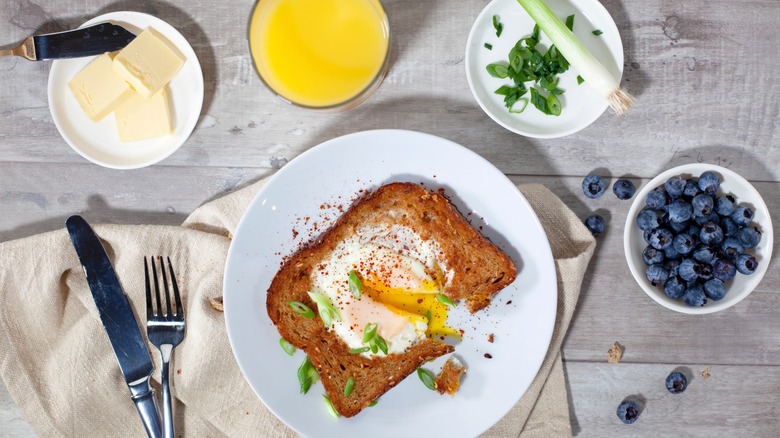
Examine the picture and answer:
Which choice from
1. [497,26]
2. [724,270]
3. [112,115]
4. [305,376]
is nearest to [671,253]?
[724,270]

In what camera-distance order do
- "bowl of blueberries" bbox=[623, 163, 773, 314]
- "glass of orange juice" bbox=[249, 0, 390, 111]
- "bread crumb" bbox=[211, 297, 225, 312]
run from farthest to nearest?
"bread crumb" bbox=[211, 297, 225, 312], "bowl of blueberries" bbox=[623, 163, 773, 314], "glass of orange juice" bbox=[249, 0, 390, 111]

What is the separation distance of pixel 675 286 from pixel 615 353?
322 mm

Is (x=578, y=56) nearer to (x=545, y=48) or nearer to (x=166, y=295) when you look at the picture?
(x=545, y=48)

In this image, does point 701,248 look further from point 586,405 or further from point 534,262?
point 586,405

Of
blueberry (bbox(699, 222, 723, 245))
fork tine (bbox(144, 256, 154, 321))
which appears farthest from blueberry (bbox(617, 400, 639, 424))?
fork tine (bbox(144, 256, 154, 321))

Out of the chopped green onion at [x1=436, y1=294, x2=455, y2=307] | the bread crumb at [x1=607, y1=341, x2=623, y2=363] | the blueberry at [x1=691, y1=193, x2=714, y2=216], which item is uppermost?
the blueberry at [x1=691, y1=193, x2=714, y2=216]

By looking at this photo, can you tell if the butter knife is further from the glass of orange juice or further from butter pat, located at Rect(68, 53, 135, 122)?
the glass of orange juice

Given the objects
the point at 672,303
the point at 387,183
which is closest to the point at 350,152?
the point at 387,183

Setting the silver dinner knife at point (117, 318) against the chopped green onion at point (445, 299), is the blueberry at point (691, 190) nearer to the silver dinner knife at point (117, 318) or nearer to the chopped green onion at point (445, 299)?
the chopped green onion at point (445, 299)

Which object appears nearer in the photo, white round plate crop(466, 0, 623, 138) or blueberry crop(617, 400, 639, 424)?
white round plate crop(466, 0, 623, 138)

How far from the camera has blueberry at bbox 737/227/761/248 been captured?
2.09 meters

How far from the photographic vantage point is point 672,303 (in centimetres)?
214

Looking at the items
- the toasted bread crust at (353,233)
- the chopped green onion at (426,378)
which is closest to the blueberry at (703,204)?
the toasted bread crust at (353,233)

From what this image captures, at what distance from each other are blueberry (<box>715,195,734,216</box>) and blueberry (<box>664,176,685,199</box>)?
13 cm
